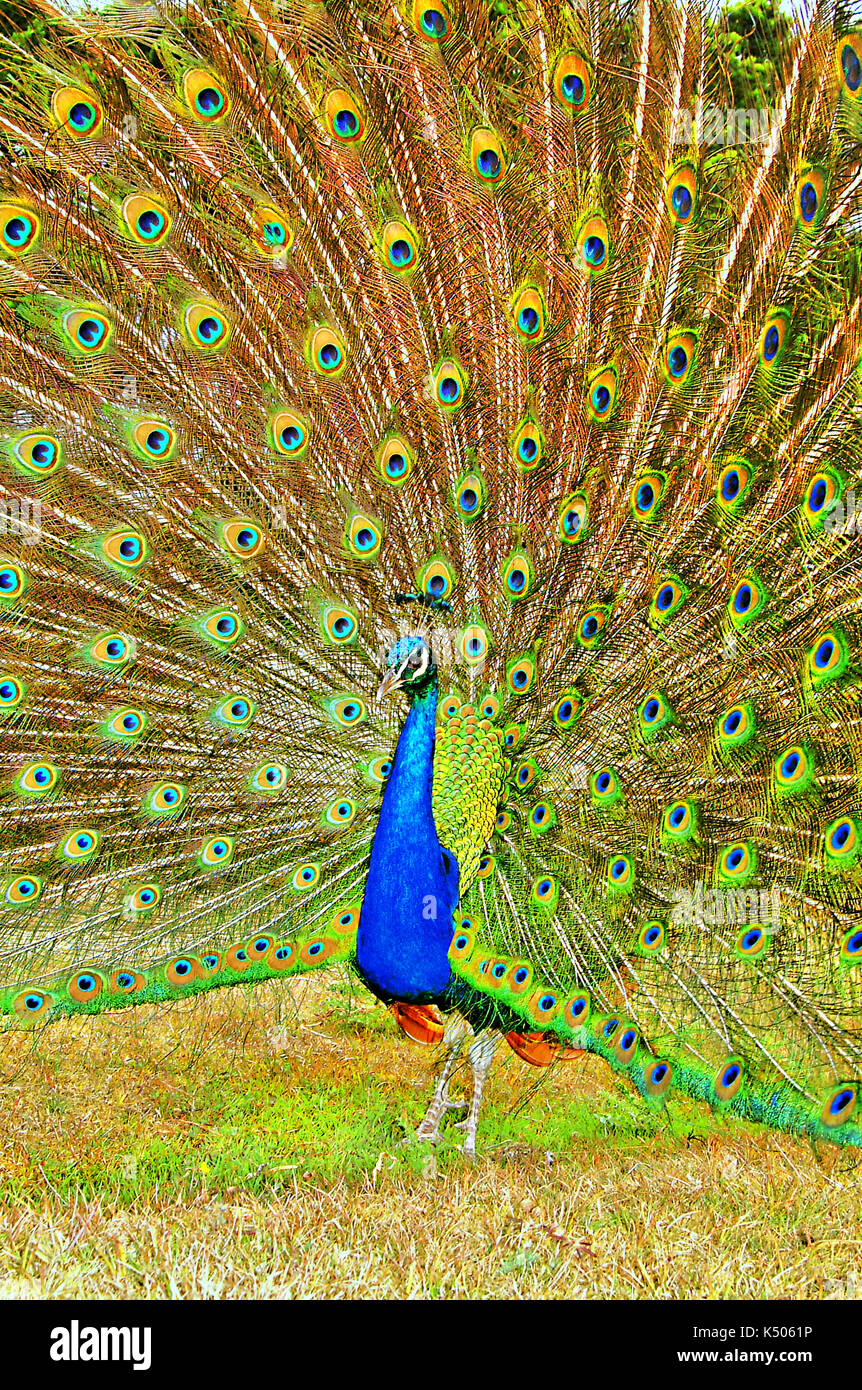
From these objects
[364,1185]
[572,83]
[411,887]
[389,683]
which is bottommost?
[364,1185]

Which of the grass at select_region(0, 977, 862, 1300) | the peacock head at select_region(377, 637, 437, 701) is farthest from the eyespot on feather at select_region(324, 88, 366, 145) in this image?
the grass at select_region(0, 977, 862, 1300)

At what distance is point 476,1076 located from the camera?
10.7ft

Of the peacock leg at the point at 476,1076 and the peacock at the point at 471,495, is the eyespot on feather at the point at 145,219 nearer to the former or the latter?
the peacock at the point at 471,495

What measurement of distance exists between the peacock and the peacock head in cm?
1

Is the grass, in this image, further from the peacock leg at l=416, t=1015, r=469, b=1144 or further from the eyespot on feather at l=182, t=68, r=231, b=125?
the eyespot on feather at l=182, t=68, r=231, b=125

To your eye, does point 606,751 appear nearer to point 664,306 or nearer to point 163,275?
point 664,306

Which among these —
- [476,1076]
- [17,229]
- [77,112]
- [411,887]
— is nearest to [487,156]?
[77,112]

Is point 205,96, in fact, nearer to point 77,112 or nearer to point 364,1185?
point 77,112

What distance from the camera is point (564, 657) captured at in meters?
2.86

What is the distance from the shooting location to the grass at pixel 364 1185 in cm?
258

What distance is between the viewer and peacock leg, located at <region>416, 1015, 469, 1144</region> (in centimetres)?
326

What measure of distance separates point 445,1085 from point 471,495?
5.78ft

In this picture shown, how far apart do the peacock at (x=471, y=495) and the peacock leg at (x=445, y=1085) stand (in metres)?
0.49

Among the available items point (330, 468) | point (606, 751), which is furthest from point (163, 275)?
point (606, 751)
